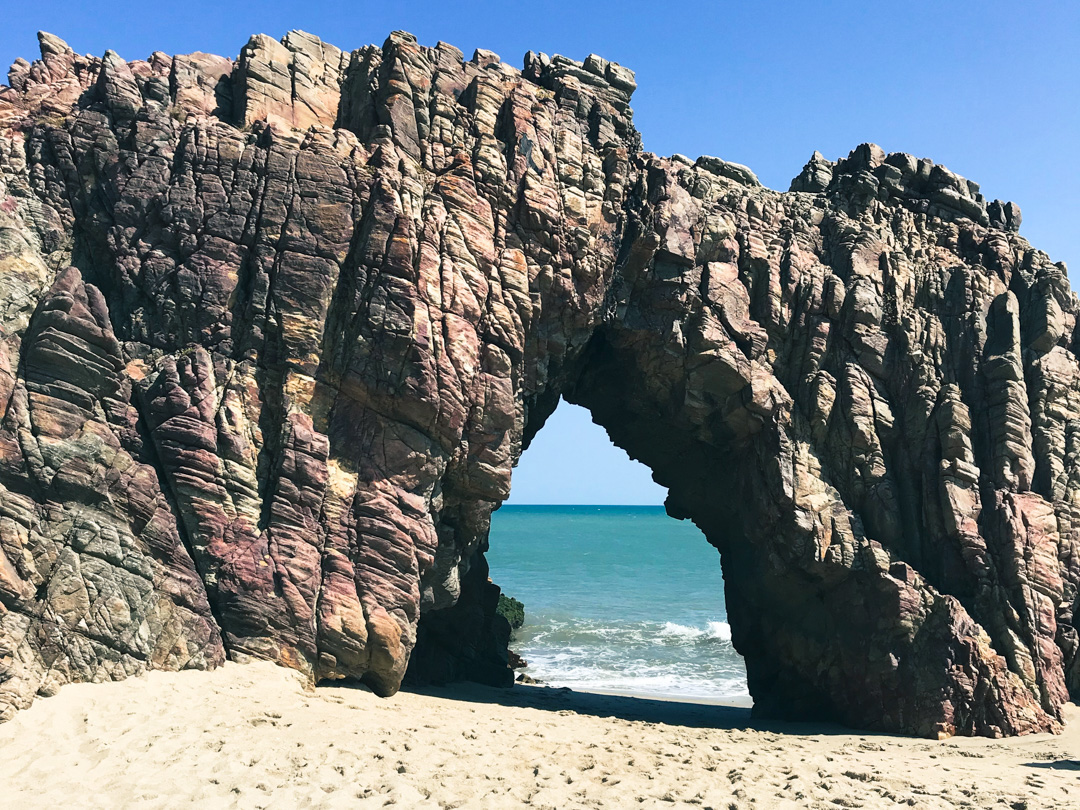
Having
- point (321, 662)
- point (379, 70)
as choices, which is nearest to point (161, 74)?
point (379, 70)

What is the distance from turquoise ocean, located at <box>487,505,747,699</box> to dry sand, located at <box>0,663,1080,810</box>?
581 inches

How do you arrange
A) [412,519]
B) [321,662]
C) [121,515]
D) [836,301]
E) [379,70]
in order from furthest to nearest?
[836,301], [379,70], [412,519], [321,662], [121,515]

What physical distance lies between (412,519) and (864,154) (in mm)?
Result: 21827

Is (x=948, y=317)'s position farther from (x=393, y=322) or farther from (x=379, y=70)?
(x=379, y=70)

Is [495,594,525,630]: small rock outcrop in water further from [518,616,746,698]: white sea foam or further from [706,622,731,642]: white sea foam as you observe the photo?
[706,622,731,642]: white sea foam

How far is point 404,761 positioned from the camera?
13.7 meters

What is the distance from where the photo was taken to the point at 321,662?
57.7 feet

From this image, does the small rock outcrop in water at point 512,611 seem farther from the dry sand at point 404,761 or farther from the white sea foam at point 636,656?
the dry sand at point 404,761

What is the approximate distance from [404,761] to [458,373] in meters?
9.58

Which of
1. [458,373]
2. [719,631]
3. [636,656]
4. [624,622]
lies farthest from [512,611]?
[458,373]

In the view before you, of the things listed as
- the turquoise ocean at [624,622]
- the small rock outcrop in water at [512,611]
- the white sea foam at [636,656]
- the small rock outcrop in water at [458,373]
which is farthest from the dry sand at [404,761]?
the small rock outcrop in water at [512,611]

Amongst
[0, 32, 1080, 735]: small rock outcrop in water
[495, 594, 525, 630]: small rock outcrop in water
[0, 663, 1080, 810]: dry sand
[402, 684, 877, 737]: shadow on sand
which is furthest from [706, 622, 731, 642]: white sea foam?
[0, 663, 1080, 810]: dry sand

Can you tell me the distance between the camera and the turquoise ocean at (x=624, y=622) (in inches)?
1366

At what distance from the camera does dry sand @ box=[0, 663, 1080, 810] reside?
12258mm
